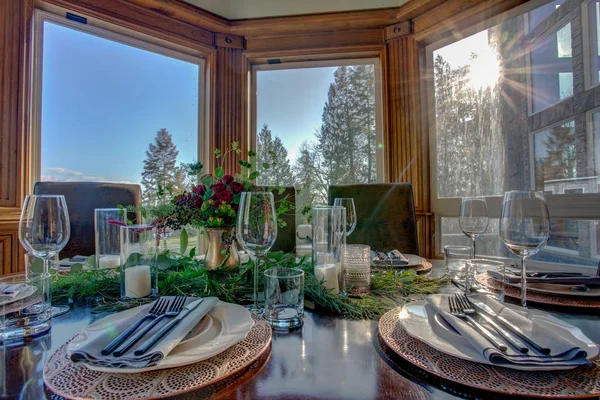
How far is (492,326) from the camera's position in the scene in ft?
1.69

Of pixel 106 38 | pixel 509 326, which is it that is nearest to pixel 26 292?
pixel 509 326

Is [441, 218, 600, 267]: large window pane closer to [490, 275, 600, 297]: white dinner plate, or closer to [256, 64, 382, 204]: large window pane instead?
[490, 275, 600, 297]: white dinner plate

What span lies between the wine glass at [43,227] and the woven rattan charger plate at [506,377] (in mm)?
758

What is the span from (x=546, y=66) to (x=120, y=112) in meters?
3.14

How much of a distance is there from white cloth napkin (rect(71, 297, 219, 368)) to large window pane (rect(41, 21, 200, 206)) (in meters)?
2.29

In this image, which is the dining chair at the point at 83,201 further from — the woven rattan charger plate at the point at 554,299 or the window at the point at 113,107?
the woven rattan charger plate at the point at 554,299

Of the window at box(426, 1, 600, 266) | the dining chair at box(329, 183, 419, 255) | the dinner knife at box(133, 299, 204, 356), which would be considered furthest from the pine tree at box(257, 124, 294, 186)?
the dinner knife at box(133, 299, 204, 356)

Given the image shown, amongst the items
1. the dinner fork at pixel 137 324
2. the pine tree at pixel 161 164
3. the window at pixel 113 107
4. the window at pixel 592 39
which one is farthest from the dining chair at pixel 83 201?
the window at pixel 592 39

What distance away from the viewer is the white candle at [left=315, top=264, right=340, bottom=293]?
782mm

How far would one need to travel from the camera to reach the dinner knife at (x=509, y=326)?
435 millimetres

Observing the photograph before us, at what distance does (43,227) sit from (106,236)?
34 centimetres

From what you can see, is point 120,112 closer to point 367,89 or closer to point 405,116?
point 367,89

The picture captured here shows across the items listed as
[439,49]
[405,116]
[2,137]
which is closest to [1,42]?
[2,137]

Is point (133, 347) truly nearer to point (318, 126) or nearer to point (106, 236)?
point (106, 236)
